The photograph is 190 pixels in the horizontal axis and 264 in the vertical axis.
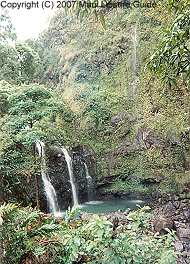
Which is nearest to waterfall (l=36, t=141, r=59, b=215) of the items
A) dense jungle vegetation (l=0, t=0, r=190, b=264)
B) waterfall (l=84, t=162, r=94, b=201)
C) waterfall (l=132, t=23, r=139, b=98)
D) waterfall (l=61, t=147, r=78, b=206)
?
dense jungle vegetation (l=0, t=0, r=190, b=264)

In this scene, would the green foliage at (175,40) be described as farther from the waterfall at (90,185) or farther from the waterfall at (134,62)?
the waterfall at (134,62)

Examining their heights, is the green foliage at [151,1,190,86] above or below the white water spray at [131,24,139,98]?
below

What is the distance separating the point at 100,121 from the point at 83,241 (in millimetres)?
11437

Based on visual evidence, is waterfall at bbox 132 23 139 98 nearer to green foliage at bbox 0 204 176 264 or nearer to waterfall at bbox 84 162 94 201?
waterfall at bbox 84 162 94 201

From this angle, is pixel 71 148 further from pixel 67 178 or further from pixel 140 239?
pixel 140 239

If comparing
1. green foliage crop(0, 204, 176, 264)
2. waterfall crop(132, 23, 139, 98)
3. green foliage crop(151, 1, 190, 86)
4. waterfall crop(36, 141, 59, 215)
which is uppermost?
waterfall crop(132, 23, 139, 98)

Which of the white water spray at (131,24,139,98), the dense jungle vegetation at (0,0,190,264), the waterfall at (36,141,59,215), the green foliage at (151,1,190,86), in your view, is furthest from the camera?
the white water spray at (131,24,139,98)

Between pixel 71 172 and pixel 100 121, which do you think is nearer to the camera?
pixel 71 172

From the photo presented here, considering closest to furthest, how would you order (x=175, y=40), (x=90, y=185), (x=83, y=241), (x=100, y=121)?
1. (x=175, y=40)
2. (x=83, y=241)
3. (x=90, y=185)
4. (x=100, y=121)

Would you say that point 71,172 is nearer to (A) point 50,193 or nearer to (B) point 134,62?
(A) point 50,193

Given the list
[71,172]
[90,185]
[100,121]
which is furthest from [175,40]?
[100,121]

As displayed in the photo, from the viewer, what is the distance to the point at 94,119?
14320 mm

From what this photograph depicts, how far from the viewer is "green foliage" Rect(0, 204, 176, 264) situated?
273 centimetres

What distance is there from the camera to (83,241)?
2.91 metres
